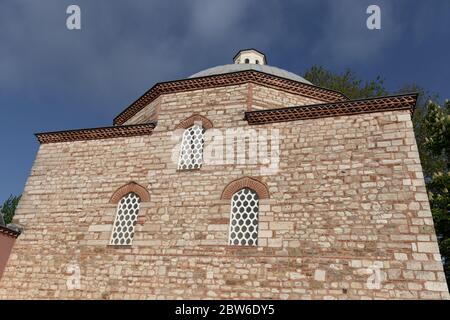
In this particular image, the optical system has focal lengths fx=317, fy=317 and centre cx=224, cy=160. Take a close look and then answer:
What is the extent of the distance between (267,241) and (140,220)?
3.11 m

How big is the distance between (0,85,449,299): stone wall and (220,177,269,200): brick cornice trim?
14cm

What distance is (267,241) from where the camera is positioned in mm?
6672

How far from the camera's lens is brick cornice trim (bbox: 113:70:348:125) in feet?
29.1

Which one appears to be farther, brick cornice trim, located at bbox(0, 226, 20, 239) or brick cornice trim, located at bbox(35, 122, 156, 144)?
brick cornice trim, located at bbox(35, 122, 156, 144)

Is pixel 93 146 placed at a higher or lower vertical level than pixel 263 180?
higher

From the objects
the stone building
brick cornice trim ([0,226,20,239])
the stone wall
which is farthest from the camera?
brick cornice trim ([0,226,20,239])

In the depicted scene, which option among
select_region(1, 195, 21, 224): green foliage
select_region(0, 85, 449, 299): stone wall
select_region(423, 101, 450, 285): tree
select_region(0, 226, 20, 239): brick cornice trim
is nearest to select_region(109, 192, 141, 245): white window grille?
select_region(0, 85, 449, 299): stone wall

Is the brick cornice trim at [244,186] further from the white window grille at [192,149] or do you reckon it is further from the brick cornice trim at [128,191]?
the brick cornice trim at [128,191]

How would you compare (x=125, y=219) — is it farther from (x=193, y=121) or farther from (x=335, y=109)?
(x=335, y=109)

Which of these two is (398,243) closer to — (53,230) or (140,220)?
(140,220)

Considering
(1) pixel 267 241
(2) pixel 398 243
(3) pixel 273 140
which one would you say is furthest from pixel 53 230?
(2) pixel 398 243

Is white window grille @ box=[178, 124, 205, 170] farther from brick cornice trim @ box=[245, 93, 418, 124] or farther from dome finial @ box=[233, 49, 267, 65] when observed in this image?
dome finial @ box=[233, 49, 267, 65]

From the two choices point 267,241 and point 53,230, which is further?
point 53,230
